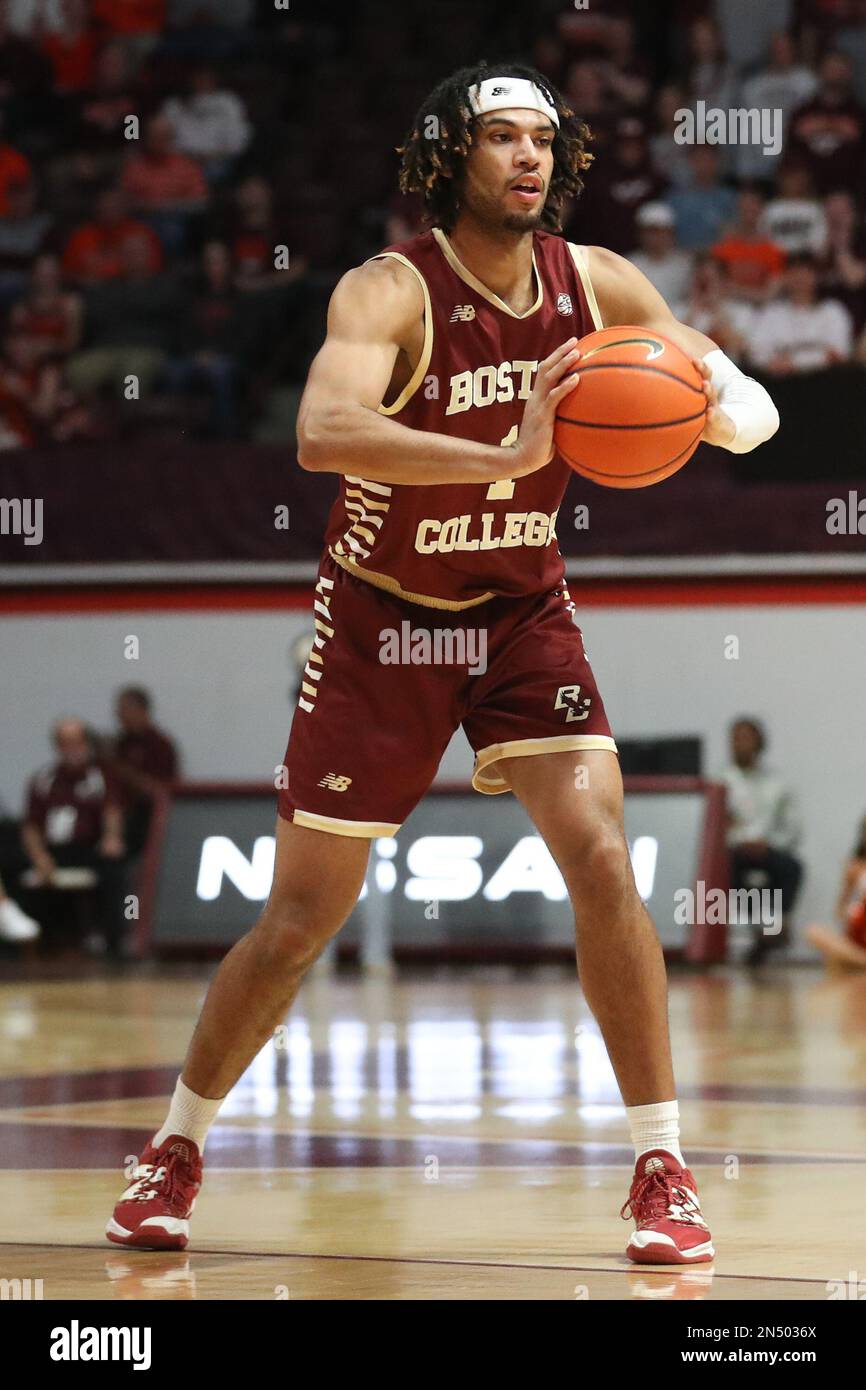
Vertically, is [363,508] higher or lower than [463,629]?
higher

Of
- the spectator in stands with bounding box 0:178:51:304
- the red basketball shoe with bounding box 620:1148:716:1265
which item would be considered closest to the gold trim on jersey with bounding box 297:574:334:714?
the red basketball shoe with bounding box 620:1148:716:1265

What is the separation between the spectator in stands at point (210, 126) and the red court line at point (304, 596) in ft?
11.8

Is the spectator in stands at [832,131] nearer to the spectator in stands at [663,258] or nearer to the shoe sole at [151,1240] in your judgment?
the spectator in stands at [663,258]

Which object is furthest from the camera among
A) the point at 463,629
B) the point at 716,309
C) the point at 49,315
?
the point at 49,315

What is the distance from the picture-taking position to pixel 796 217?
15055mm

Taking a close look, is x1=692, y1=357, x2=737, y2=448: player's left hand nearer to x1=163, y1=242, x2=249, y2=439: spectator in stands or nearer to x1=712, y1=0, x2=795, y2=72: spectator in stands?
x1=163, y1=242, x2=249, y2=439: spectator in stands

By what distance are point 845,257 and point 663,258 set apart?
1.19 metres

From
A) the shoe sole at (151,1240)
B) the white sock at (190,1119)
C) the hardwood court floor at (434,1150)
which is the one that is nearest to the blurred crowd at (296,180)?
the hardwood court floor at (434,1150)

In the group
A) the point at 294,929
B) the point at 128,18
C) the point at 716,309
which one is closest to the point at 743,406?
the point at 294,929

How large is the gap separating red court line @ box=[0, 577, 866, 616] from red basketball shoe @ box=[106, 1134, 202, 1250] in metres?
9.85

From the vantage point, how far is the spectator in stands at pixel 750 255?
14.7 m

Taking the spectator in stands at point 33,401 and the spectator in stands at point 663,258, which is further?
the spectator in stands at point 33,401

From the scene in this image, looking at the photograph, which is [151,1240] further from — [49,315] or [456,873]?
[49,315]

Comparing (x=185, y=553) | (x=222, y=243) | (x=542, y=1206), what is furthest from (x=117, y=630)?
(x=542, y=1206)
